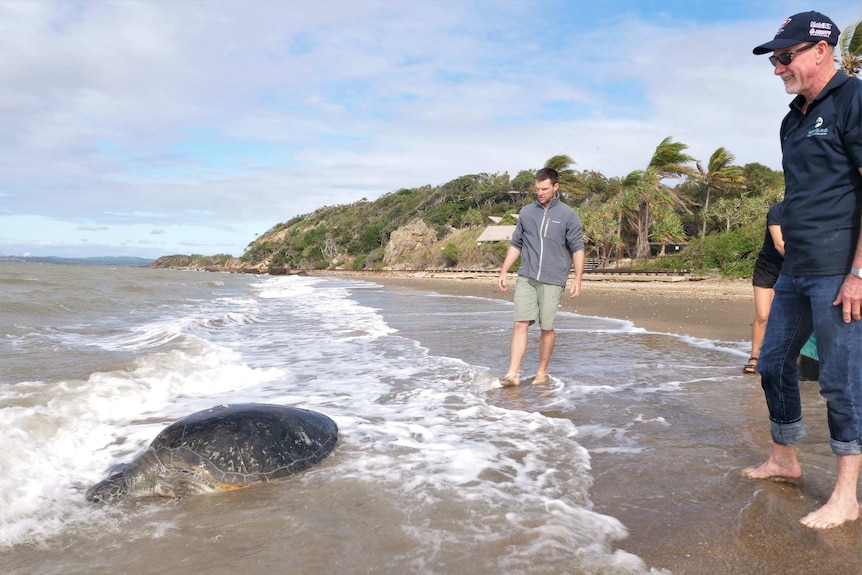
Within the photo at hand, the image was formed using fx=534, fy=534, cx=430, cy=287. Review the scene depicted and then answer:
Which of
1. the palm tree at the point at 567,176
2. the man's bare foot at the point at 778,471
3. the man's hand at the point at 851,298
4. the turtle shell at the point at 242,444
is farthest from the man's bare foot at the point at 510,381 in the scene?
the palm tree at the point at 567,176

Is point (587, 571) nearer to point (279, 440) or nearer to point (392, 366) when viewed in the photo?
point (279, 440)

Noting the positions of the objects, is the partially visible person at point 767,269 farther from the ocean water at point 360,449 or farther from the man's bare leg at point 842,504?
the man's bare leg at point 842,504

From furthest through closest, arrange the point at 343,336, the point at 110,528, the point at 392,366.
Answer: the point at 343,336 → the point at 392,366 → the point at 110,528

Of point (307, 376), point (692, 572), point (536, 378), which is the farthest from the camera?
point (307, 376)

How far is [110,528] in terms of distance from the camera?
235cm

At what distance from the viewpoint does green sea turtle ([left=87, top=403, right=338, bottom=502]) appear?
2.75 metres

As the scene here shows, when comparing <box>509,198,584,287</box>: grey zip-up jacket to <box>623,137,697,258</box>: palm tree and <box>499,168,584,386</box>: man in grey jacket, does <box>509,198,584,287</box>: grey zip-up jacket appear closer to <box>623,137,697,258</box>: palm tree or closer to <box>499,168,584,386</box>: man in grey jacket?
<box>499,168,584,386</box>: man in grey jacket

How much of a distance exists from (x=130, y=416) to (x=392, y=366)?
2.59 m

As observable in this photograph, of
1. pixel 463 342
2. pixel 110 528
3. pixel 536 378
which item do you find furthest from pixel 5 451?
pixel 463 342

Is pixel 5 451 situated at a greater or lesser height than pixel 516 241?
lesser

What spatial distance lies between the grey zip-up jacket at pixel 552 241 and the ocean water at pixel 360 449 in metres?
1.02

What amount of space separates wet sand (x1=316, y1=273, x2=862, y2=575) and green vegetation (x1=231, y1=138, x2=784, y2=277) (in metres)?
20.6

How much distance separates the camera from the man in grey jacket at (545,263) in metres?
5.04

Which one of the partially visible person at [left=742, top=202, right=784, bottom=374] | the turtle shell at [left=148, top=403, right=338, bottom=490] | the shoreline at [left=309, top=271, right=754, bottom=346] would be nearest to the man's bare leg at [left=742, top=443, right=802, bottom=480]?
the partially visible person at [left=742, top=202, right=784, bottom=374]
